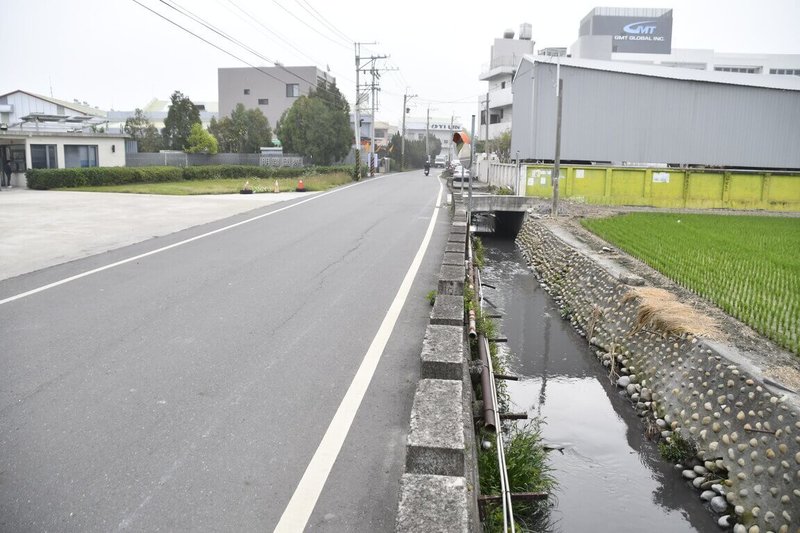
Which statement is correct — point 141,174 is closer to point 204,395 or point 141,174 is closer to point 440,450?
point 204,395

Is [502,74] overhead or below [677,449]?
overhead

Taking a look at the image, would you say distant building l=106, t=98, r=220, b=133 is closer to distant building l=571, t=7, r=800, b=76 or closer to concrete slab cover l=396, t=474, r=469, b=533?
distant building l=571, t=7, r=800, b=76

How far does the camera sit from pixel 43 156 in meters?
33.5

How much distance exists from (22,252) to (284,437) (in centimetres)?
950

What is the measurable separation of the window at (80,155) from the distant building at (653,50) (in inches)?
2044

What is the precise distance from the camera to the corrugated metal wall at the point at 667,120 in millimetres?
26234

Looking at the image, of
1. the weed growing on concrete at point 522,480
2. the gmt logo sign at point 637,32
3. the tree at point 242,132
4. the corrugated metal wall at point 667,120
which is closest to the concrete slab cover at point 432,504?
the weed growing on concrete at point 522,480

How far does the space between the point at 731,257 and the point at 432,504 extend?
Answer: 11.0 meters

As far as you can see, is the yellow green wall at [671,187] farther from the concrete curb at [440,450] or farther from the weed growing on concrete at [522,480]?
the weed growing on concrete at [522,480]

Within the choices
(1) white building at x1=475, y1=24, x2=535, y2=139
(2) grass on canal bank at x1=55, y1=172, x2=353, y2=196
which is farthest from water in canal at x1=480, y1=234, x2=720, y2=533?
(1) white building at x1=475, y1=24, x2=535, y2=139

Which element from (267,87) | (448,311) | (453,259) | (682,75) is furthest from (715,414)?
(267,87)

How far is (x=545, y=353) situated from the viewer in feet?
31.6

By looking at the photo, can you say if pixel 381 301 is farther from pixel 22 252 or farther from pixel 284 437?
pixel 22 252

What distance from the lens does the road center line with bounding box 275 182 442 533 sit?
3.69 m
